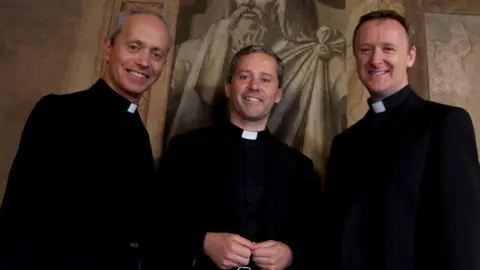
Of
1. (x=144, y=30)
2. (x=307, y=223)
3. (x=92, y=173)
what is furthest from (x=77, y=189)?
(x=307, y=223)

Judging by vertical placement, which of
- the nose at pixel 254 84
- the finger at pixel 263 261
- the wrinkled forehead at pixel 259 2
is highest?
the wrinkled forehead at pixel 259 2

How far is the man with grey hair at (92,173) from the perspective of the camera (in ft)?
4.94

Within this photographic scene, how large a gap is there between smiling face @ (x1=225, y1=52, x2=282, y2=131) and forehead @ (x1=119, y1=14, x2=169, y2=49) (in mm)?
442

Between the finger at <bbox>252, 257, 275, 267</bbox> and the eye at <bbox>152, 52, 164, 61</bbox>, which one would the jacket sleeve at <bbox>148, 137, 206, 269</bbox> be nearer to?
the finger at <bbox>252, 257, 275, 267</bbox>

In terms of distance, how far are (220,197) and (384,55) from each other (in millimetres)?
919

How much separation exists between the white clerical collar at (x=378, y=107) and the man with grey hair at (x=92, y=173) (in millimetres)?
934

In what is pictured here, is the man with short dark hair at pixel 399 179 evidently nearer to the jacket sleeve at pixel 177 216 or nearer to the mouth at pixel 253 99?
the mouth at pixel 253 99

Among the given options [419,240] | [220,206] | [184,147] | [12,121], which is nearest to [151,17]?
[184,147]

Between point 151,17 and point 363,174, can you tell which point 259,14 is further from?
point 363,174

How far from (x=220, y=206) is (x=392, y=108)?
84 cm

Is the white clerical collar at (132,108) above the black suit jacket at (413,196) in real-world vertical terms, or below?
above

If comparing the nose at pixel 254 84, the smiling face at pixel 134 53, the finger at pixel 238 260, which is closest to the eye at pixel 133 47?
the smiling face at pixel 134 53

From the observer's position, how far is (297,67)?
2.84 m

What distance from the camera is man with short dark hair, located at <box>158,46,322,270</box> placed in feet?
6.40
